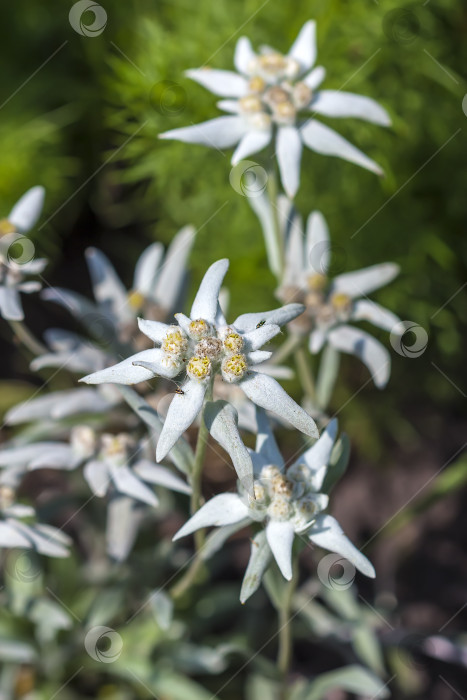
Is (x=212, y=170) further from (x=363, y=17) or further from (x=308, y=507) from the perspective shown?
(x=308, y=507)

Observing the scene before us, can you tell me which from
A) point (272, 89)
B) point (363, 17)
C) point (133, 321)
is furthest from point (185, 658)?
point (363, 17)

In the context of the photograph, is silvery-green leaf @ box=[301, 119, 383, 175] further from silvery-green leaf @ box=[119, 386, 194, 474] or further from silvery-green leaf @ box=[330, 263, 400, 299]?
silvery-green leaf @ box=[119, 386, 194, 474]

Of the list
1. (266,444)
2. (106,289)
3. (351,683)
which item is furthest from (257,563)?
(106,289)

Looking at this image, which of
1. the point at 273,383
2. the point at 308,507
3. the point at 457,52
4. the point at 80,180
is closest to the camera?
the point at 273,383

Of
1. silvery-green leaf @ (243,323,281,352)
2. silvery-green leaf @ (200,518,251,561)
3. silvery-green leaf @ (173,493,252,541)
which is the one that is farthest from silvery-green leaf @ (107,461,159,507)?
silvery-green leaf @ (243,323,281,352)

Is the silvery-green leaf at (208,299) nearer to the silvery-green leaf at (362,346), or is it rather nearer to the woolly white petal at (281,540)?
the woolly white petal at (281,540)

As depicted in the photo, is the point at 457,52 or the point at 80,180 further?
the point at 80,180
